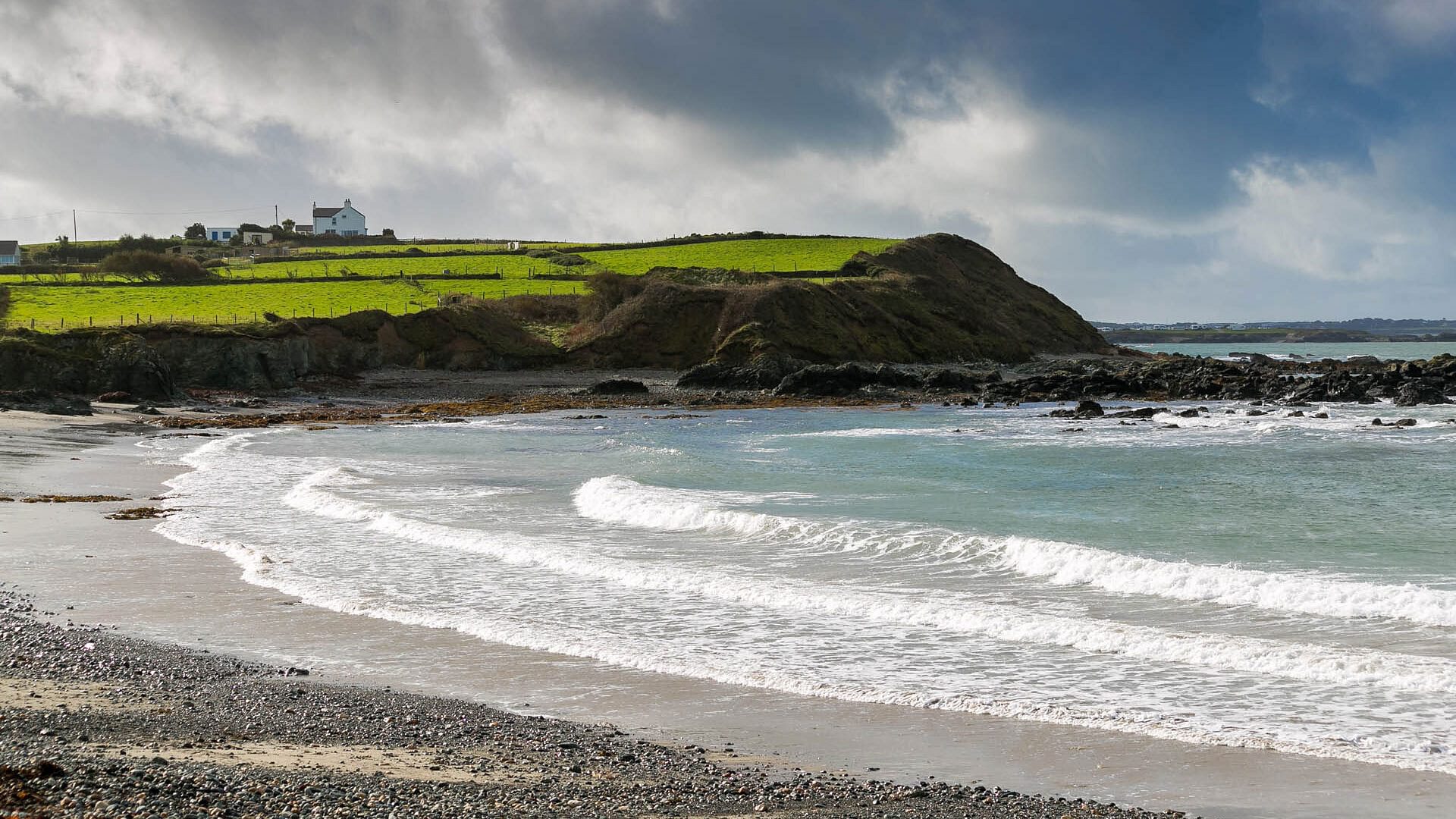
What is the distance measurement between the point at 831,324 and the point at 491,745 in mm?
64367

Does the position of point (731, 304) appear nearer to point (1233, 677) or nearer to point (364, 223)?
point (1233, 677)

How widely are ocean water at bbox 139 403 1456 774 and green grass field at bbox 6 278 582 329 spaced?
3657 cm

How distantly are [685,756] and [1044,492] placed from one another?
52.1 ft

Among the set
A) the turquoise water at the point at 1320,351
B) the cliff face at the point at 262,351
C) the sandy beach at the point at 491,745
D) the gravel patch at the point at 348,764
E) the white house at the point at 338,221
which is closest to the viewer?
the gravel patch at the point at 348,764

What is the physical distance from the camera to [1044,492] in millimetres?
21922

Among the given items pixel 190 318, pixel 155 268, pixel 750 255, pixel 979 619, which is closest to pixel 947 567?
pixel 979 619

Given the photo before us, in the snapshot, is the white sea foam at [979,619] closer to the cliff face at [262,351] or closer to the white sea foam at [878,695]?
the white sea foam at [878,695]

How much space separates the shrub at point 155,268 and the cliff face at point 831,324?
109 feet

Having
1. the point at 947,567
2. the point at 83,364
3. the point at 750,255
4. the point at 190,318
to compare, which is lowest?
the point at 947,567

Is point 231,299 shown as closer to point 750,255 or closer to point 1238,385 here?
point 750,255

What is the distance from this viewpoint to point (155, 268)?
263 feet

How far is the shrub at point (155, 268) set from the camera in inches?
3147

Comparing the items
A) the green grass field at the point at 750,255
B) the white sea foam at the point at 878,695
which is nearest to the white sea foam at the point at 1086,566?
the white sea foam at the point at 878,695

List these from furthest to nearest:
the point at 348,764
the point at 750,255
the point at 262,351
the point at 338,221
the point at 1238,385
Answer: the point at 338,221, the point at 750,255, the point at 262,351, the point at 1238,385, the point at 348,764
